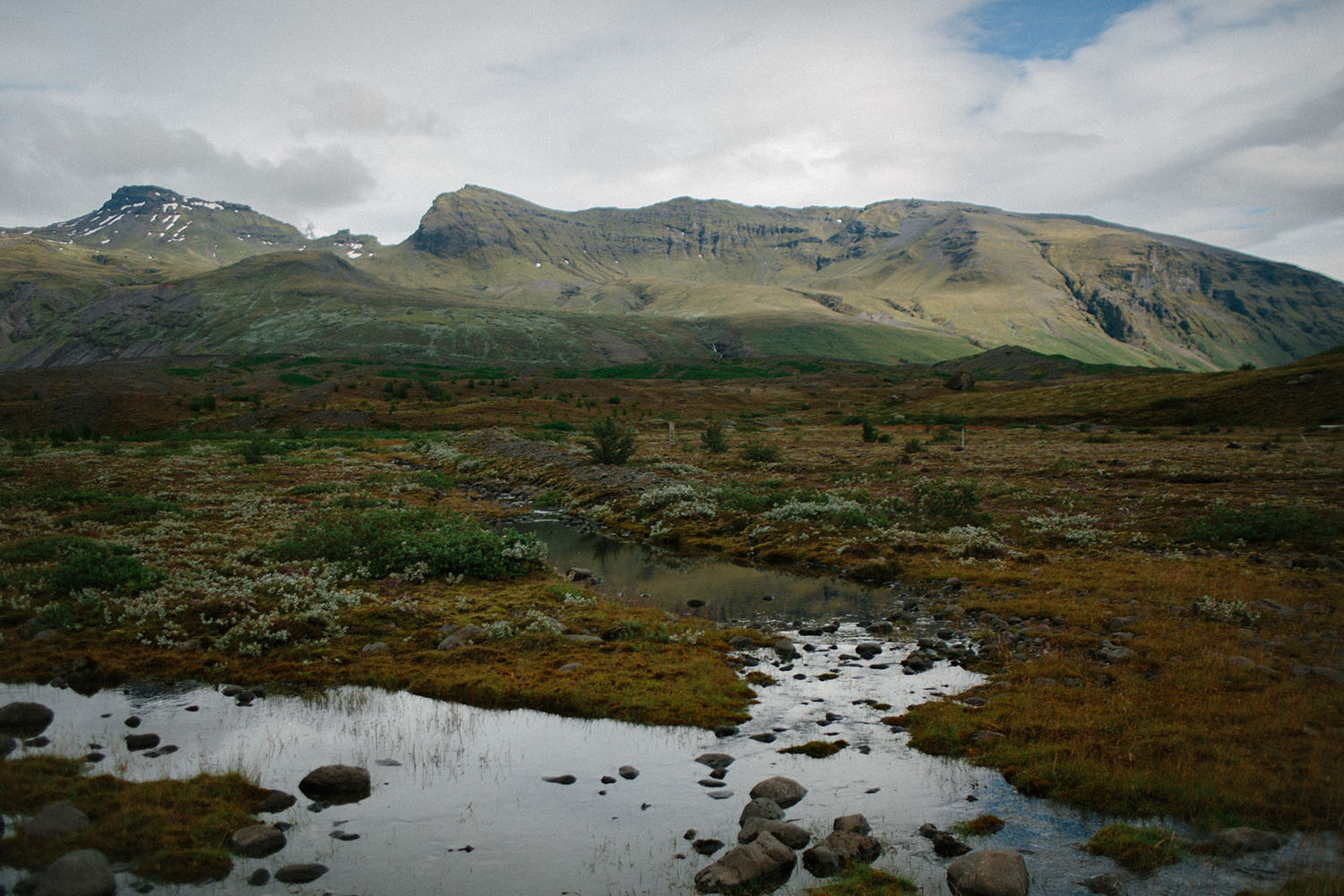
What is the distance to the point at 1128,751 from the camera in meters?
9.39

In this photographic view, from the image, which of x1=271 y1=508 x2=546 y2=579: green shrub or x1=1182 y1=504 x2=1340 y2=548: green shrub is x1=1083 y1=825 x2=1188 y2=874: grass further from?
x1=1182 y1=504 x2=1340 y2=548: green shrub

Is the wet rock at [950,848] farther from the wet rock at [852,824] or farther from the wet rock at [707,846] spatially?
the wet rock at [707,846]

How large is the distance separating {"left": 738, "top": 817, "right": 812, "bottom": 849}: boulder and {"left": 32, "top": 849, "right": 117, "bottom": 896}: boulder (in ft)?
21.7

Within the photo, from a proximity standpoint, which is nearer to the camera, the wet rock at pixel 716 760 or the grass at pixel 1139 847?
the grass at pixel 1139 847

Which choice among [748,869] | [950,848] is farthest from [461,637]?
[950,848]

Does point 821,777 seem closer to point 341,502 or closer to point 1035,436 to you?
point 341,502

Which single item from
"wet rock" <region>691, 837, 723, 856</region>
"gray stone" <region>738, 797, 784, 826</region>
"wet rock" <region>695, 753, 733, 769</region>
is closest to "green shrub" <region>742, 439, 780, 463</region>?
"wet rock" <region>695, 753, 733, 769</region>

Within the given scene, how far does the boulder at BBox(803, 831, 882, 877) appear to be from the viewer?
25.2ft

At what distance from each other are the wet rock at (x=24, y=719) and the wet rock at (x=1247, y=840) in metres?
15.7

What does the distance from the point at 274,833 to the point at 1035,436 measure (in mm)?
66669

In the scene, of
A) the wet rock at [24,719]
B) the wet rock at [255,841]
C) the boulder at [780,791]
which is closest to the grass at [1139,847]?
the boulder at [780,791]

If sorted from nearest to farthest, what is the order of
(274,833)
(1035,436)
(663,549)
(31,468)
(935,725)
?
(274,833) < (935,725) < (663,549) < (31,468) < (1035,436)

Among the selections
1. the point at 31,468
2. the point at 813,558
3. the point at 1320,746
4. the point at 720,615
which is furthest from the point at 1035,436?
the point at 31,468

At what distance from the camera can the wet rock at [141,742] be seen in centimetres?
1022
